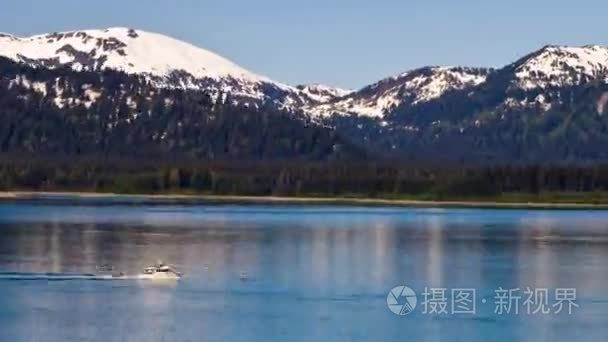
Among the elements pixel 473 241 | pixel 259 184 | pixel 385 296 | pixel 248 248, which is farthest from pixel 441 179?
pixel 385 296

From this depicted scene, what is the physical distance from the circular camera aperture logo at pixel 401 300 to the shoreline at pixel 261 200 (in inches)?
3945

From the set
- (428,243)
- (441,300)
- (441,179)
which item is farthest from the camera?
(441,179)

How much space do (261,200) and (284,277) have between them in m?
112

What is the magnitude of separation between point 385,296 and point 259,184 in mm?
127428

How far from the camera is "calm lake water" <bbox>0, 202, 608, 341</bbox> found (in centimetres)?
4528

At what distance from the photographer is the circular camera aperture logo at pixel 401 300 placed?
50.5 metres

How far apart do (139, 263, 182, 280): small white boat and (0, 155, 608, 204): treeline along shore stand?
106446mm

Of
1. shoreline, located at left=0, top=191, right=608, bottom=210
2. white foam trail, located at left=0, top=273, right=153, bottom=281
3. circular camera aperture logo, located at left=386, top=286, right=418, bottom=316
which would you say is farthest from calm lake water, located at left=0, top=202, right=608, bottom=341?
shoreline, located at left=0, top=191, right=608, bottom=210

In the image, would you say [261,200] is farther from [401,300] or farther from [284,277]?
[401,300]

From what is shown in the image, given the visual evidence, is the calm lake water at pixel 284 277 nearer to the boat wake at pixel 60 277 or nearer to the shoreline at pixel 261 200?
the boat wake at pixel 60 277

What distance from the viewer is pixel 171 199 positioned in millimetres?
176875

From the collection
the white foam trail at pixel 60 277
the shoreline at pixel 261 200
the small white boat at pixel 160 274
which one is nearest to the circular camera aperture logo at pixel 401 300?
the small white boat at pixel 160 274

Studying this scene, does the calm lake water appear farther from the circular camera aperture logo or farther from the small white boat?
the small white boat

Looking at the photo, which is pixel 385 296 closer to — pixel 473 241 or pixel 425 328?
pixel 425 328
